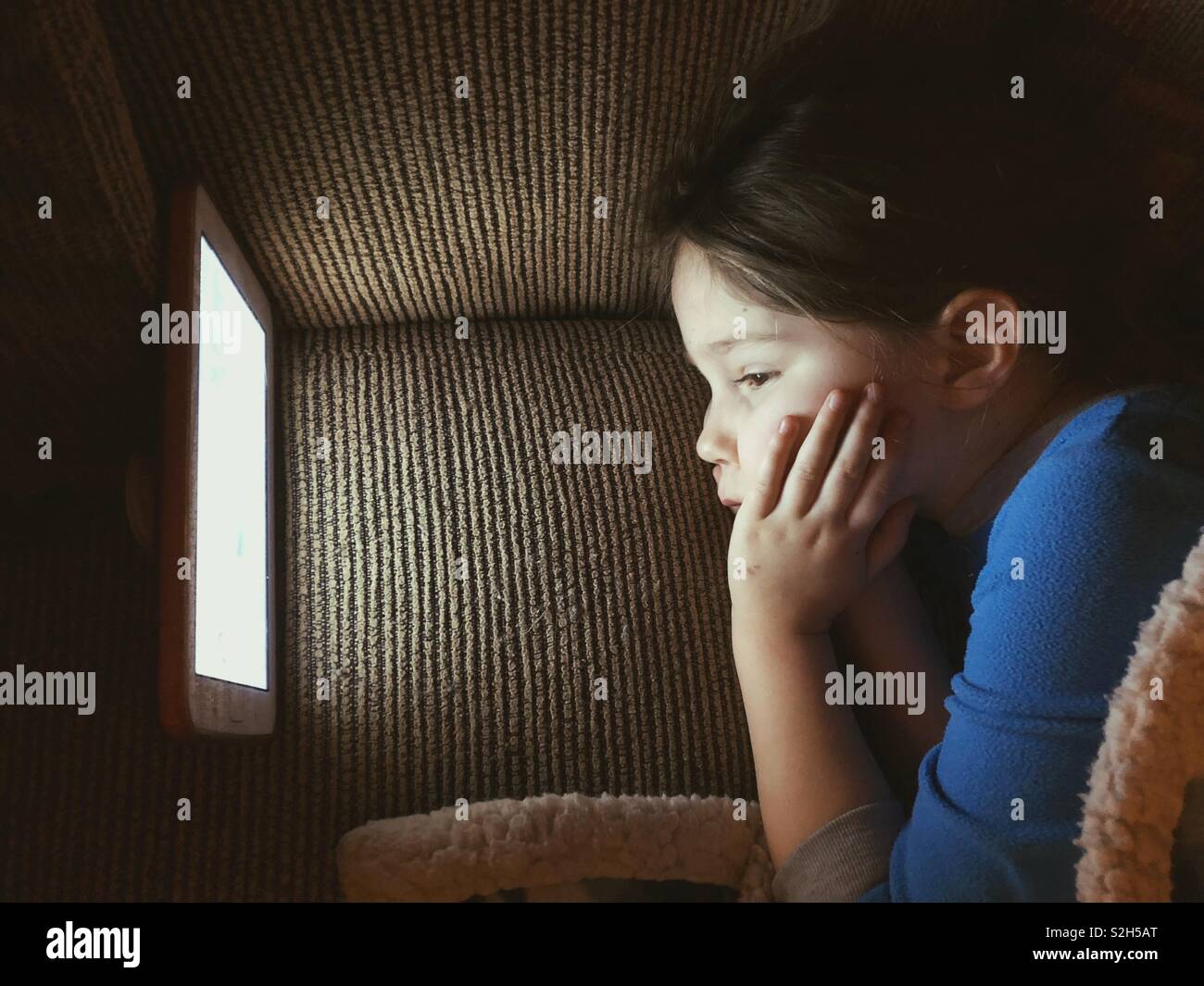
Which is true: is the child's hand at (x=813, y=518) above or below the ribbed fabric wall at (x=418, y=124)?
below

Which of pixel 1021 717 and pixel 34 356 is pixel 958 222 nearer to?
pixel 1021 717

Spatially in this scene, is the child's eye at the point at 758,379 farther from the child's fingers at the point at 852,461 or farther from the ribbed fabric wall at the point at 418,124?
the ribbed fabric wall at the point at 418,124

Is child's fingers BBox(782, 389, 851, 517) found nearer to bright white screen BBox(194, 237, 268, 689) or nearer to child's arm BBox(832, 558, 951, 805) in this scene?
child's arm BBox(832, 558, 951, 805)

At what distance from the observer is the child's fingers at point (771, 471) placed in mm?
696

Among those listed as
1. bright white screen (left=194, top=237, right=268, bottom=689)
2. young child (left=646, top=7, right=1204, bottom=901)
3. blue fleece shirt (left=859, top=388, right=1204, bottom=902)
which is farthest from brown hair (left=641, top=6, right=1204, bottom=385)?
bright white screen (left=194, top=237, right=268, bottom=689)

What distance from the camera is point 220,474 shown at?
0.60m

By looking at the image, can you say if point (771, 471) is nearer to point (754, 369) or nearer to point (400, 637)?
point (754, 369)

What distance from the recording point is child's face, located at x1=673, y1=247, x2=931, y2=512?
0.68 meters

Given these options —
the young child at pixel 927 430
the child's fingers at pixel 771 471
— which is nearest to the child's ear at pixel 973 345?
the young child at pixel 927 430

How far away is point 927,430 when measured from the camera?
71 cm

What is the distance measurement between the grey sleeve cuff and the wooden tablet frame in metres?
0.37

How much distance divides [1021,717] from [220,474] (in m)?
0.52

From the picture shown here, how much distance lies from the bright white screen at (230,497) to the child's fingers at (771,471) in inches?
14.1
